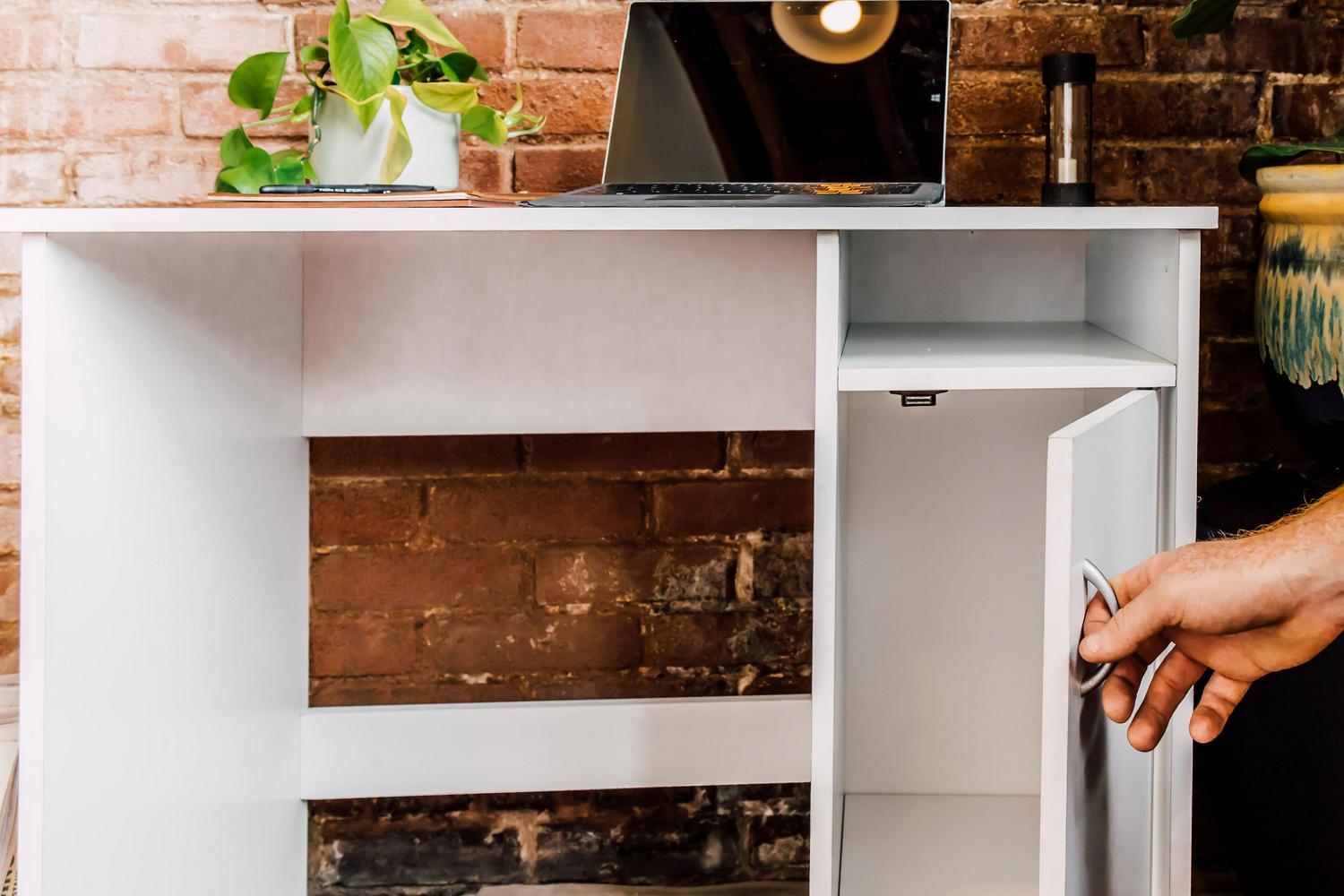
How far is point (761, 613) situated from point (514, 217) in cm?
79

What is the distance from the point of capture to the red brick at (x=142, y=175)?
1.45m

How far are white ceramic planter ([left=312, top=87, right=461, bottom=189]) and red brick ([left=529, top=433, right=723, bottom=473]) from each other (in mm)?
425

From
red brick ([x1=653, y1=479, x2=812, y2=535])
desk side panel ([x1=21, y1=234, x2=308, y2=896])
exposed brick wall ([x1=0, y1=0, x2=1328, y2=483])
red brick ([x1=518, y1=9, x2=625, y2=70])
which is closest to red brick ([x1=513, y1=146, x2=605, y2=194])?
exposed brick wall ([x1=0, y1=0, x2=1328, y2=483])

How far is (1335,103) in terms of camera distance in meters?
1.43

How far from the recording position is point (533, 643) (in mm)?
1538

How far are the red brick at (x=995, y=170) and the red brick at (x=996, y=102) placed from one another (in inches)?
0.9

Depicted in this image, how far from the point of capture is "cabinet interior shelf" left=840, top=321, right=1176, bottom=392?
943 mm

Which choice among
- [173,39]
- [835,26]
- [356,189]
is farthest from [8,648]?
[835,26]

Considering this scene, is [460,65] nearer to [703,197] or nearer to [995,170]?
[703,197]

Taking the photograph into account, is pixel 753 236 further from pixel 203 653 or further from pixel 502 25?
pixel 203 653

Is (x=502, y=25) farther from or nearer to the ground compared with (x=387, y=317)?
farther from the ground

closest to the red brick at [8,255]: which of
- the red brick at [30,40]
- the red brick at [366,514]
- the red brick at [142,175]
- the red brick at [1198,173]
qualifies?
the red brick at [142,175]

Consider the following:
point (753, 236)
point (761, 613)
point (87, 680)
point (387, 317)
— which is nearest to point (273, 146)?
point (387, 317)

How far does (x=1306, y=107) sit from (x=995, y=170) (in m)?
0.40
